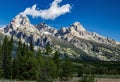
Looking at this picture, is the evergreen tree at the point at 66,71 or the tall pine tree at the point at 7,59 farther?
the evergreen tree at the point at 66,71

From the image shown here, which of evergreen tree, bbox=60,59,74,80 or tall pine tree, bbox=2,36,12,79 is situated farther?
evergreen tree, bbox=60,59,74,80

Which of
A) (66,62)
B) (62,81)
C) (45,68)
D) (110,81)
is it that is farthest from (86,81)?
(110,81)

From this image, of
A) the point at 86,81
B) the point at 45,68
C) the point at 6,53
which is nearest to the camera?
the point at 45,68

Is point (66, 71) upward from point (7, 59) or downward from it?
downward

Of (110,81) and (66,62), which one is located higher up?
→ (66,62)

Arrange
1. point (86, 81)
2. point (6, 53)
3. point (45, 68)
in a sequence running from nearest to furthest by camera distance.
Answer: point (45, 68)
point (86, 81)
point (6, 53)

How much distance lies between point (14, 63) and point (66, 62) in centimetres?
2815

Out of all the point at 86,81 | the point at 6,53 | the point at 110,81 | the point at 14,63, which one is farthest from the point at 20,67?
the point at 86,81

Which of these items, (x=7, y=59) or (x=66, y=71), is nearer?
(x=66, y=71)

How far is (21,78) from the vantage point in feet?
482

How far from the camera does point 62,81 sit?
150m

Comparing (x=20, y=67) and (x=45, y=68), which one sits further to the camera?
(x=20, y=67)

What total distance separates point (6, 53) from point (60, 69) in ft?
106

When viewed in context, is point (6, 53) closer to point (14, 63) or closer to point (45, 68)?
point (14, 63)
